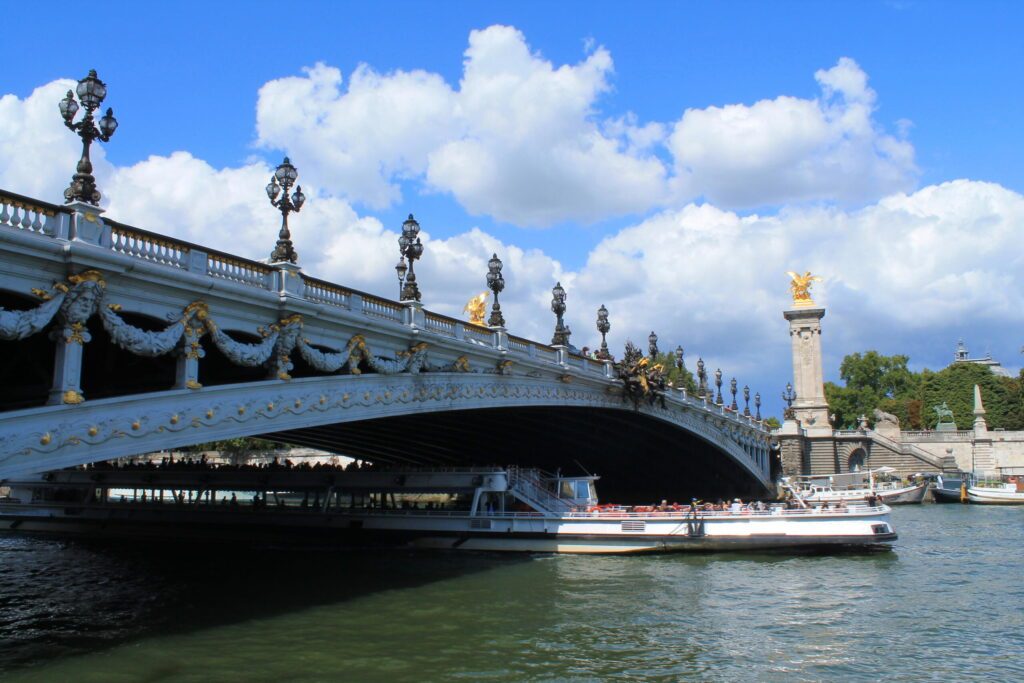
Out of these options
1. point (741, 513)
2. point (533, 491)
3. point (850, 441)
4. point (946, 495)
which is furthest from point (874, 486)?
point (533, 491)

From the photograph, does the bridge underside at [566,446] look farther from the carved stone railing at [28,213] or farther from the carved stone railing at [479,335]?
the carved stone railing at [28,213]

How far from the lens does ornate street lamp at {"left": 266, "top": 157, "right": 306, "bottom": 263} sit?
75.3ft

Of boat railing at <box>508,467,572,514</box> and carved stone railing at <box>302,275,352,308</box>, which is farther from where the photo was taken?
boat railing at <box>508,467,572,514</box>

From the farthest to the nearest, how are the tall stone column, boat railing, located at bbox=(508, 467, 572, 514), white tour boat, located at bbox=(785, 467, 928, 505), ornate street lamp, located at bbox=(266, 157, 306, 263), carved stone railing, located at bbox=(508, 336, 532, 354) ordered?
the tall stone column, white tour boat, located at bbox=(785, 467, 928, 505), boat railing, located at bbox=(508, 467, 572, 514), carved stone railing, located at bbox=(508, 336, 532, 354), ornate street lamp, located at bbox=(266, 157, 306, 263)

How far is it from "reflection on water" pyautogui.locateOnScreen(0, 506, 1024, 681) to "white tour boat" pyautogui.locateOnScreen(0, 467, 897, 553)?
4.92 feet

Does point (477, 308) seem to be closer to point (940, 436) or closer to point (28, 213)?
point (28, 213)

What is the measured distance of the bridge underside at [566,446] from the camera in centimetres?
3981

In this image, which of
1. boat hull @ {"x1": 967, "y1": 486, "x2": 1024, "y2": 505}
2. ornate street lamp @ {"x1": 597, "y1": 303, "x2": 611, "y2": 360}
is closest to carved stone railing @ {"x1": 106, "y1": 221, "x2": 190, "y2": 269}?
ornate street lamp @ {"x1": 597, "y1": 303, "x2": 611, "y2": 360}

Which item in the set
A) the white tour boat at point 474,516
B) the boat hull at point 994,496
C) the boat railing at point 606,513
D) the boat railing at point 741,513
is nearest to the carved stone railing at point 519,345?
the white tour boat at point 474,516

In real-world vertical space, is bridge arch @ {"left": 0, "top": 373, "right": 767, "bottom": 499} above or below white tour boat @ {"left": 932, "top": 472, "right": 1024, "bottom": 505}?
above

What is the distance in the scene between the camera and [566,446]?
5159 cm

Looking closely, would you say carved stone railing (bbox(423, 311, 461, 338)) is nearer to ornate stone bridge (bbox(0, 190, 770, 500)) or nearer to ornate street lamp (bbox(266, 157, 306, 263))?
ornate stone bridge (bbox(0, 190, 770, 500))

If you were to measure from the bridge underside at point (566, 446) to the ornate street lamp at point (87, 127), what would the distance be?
1334cm

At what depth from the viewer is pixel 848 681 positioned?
672 inches
